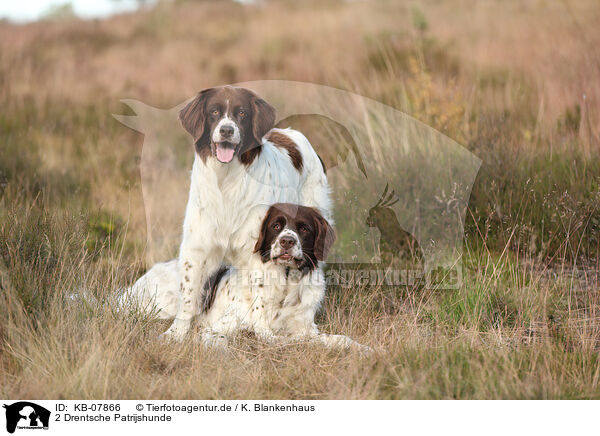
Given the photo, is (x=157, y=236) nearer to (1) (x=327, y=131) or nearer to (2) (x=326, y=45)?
(1) (x=327, y=131)

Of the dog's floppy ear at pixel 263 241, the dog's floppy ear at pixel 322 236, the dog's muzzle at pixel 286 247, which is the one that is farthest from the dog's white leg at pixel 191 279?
the dog's floppy ear at pixel 322 236

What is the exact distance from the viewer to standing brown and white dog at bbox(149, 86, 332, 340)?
3426 mm

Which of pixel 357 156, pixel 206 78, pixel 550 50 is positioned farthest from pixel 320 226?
pixel 206 78

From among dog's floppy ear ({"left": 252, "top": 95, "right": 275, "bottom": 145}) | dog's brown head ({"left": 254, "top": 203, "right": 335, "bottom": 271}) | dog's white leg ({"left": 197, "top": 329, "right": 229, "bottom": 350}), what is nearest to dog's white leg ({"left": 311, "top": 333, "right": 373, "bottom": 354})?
dog's brown head ({"left": 254, "top": 203, "right": 335, "bottom": 271})

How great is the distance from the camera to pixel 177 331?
3.70 metres

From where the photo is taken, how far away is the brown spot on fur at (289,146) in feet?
12.8

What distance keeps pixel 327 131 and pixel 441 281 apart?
5.67 feet

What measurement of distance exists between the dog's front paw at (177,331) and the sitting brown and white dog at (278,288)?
10cm

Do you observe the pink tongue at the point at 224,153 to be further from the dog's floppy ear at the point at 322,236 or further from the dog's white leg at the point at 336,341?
the dog's white leg at the point at 336,341

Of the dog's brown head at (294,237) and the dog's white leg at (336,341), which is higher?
the dog's brown head at (294,237)

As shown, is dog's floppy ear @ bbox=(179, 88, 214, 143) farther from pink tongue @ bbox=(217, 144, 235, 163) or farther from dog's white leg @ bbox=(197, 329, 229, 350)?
dog's white leg @ bbox=(197, 329, 229, 350)
